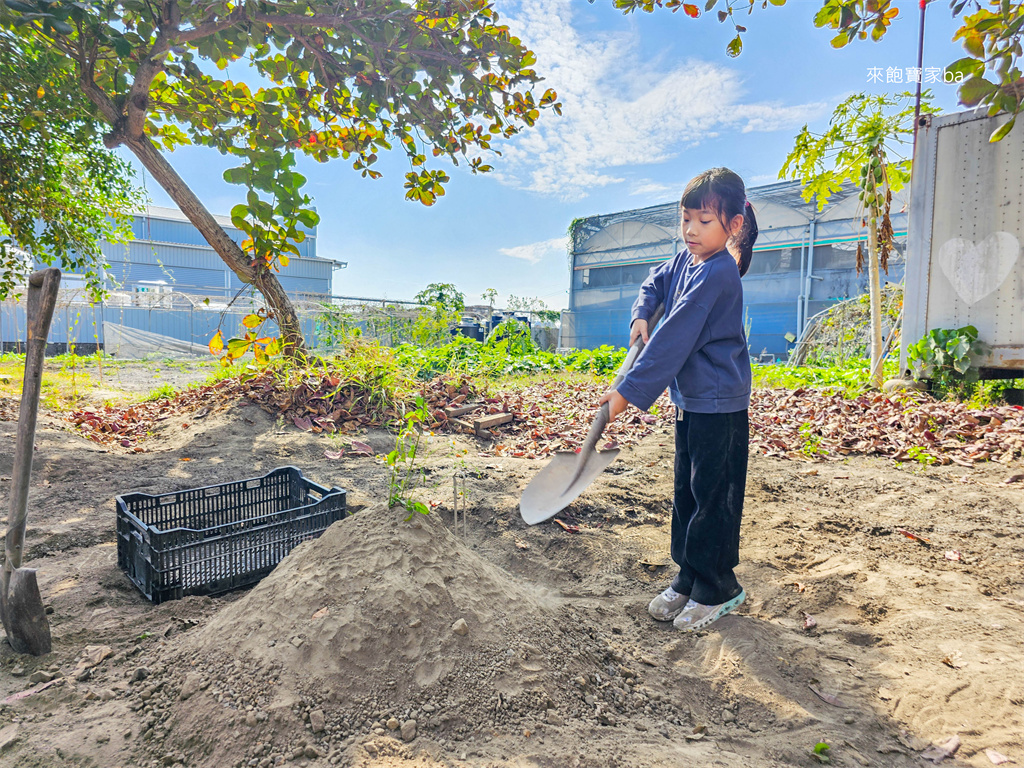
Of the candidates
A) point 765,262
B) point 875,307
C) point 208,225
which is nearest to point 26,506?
point 208,225

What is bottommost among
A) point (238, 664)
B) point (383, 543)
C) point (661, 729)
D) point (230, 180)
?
point (661, 729)

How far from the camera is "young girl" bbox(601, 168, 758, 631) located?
72.3 inches

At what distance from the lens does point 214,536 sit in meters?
2.35

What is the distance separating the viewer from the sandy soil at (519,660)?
51.1 inches

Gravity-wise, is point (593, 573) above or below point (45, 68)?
below

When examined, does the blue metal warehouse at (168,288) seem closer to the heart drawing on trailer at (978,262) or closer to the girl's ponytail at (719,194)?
the heart drawing on trailer at (978,262)

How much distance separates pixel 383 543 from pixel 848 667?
1.54m

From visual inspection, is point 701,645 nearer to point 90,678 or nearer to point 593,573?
point 593,573

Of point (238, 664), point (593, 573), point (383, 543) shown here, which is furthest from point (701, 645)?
point (238, 664)

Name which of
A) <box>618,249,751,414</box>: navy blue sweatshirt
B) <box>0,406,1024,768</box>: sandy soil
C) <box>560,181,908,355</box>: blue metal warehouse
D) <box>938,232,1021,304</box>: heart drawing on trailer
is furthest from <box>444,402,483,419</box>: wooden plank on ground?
<box>560,181,908,355</box>: blue metal warehouse

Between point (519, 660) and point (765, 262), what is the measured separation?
21.4 metres

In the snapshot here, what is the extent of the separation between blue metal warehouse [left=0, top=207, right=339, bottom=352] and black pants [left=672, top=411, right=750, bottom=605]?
1115cm

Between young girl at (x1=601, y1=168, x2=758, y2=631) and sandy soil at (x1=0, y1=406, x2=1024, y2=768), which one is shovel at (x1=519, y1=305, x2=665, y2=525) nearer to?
young girl at (x1=601, y1=168, x2=758, y2=631)

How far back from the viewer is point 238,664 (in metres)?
1.44
